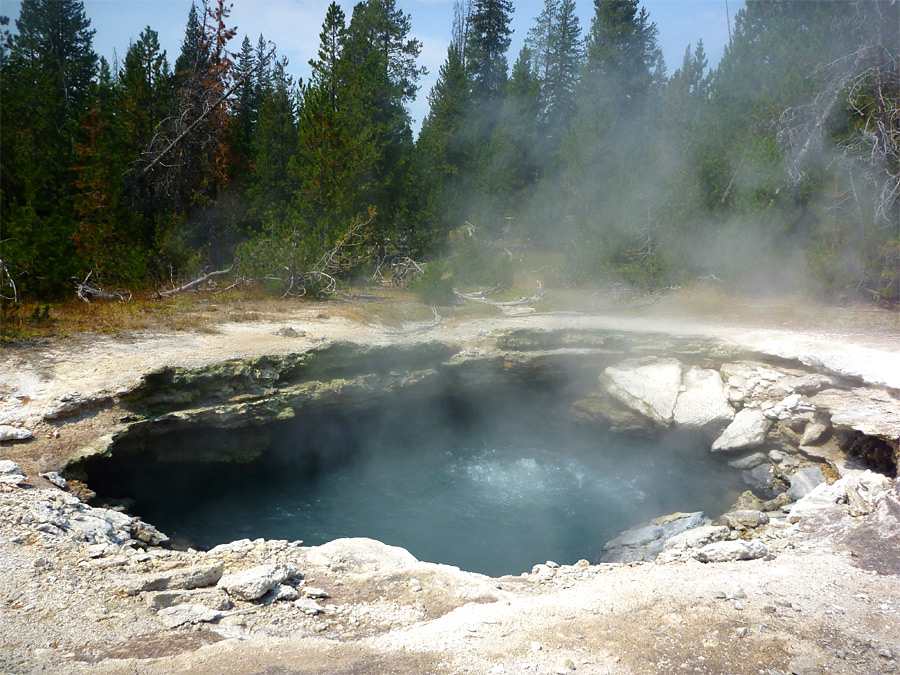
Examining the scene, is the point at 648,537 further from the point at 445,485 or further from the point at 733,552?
the point at 445,485

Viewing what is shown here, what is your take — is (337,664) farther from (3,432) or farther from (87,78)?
(87,78)

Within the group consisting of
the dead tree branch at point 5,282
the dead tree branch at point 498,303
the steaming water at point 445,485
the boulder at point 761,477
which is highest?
the dead tree branch at point 5,282

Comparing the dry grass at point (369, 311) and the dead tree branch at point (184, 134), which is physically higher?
the dead tree branch at point (184, 134)

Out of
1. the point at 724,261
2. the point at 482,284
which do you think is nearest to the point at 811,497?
the point at 724,261

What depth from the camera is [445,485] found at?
10.5m

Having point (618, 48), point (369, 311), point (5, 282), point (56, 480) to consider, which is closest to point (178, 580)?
point (56, 480)

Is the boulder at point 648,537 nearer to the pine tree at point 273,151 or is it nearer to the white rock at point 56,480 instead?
the white rock at point 56,480

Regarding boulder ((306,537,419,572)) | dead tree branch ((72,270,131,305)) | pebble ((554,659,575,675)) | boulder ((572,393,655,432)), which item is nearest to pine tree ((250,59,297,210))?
dead tree branch ((72,270,131,305))

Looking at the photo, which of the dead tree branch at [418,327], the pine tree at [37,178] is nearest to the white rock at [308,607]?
the dead tree branch at [418,327]

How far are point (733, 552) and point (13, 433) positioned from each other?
7806mm

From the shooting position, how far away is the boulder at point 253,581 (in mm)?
4492

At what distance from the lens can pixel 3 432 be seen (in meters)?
6.43

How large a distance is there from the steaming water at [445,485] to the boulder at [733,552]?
279 cm

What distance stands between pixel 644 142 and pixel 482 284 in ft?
23.0
